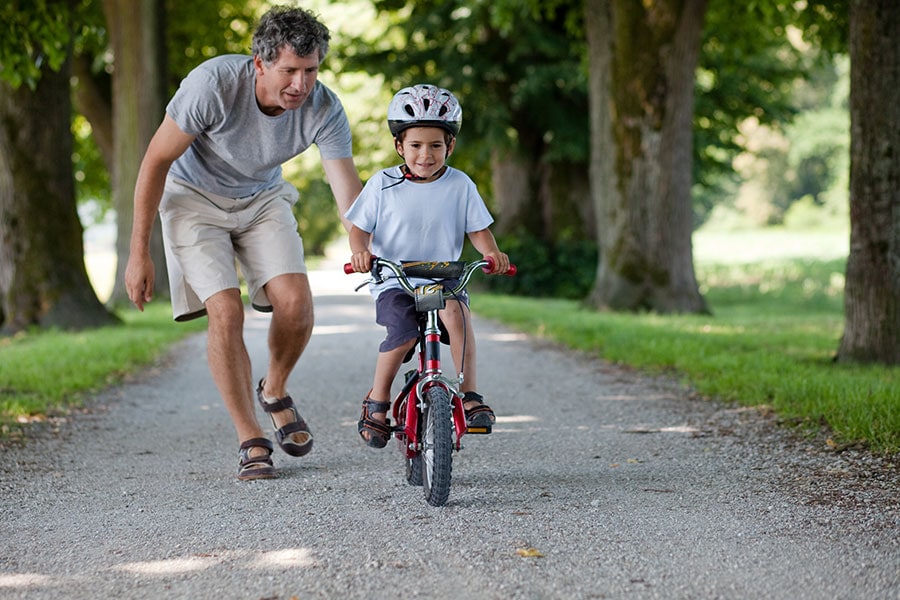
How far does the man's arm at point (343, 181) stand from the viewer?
5.53m

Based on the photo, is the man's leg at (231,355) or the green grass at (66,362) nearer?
the man's leg at (231,355)

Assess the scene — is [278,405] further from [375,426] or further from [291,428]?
[375,426]

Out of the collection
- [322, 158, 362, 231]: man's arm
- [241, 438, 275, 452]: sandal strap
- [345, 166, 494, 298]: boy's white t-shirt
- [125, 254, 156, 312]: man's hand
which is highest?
[322, 158, 362, 231]: man's arm

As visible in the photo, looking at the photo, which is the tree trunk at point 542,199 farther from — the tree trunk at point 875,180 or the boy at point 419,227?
the boy at point 419,227

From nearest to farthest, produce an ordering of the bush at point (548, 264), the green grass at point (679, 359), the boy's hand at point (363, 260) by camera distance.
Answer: the boy's hand at point (363, 260)
the green grass at point (679, 359)
the bush at point (548, 264)

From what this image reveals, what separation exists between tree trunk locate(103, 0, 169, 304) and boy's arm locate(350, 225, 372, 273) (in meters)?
15.0

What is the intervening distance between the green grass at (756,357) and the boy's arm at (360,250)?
272 cm

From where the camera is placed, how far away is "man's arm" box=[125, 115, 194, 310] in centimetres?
528

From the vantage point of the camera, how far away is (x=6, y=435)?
6.76 meters

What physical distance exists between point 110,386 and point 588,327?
540cm

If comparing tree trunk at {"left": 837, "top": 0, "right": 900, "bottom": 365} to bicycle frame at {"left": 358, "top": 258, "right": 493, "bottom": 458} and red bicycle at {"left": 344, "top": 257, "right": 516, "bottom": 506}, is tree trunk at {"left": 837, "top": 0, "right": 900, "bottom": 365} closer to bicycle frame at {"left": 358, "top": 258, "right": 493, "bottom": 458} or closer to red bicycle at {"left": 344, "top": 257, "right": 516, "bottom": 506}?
red bicycle at {"left": 344, "top": 257, "right": 516, "bottom": 506}

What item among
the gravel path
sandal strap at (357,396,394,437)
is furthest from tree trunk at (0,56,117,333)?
sandal strap at (357,396,394,437)

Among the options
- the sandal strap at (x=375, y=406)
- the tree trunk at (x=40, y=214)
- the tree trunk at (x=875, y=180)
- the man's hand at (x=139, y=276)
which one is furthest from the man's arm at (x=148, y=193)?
the tree trunk at (x=40, y=214)

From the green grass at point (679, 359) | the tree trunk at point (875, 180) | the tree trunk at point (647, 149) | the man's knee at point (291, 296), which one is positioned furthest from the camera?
the tree trunk at point (647, 149)
